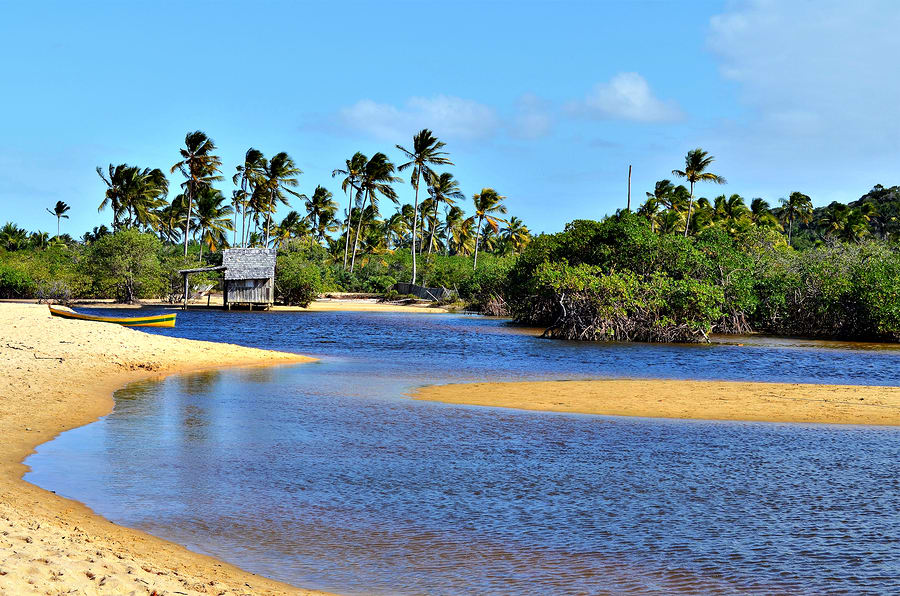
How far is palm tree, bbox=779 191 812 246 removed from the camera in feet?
→ 295

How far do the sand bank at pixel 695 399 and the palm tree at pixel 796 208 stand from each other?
7681 centimetres

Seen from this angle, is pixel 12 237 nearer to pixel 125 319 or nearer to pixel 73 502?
pixel 125 319

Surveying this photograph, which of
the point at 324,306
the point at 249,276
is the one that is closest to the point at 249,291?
the point at 249,276

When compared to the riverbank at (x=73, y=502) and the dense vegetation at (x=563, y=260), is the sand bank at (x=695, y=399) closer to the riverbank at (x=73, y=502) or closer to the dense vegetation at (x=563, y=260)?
the riverbank at (x=73, y=502)

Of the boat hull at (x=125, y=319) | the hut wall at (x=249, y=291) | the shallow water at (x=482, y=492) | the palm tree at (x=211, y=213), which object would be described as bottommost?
the shallow water at (x=482, y=492)

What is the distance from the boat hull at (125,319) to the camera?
31.4m

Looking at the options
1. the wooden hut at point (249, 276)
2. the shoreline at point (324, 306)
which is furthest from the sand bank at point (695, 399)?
the shoreline at point (324, 306)

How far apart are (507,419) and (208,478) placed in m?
6.35

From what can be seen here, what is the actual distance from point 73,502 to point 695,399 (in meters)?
13.0

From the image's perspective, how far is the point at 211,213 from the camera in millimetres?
77750

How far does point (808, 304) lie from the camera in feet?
137

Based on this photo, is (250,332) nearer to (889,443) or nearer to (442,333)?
(442,333)

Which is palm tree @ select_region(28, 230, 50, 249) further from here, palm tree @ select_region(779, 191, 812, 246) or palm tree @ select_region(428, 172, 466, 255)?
palm tree @ select_region(779, 191, 812, 246)

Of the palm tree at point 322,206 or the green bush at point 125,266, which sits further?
the palm tree at point 322,206
